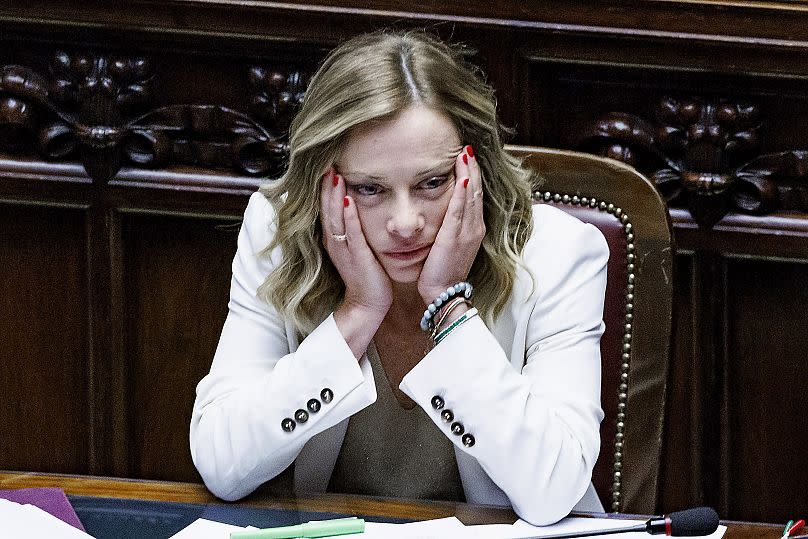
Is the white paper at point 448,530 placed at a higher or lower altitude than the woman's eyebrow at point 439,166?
lower

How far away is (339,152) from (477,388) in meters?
0.36

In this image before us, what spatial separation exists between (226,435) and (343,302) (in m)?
0.24

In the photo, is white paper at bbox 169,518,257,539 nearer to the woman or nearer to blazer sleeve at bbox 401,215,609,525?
the woman

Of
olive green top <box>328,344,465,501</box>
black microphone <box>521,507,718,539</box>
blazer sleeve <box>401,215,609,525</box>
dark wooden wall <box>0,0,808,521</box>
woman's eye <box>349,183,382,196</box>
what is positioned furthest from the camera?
dark wooden wall <box>0,0,808,521</box>

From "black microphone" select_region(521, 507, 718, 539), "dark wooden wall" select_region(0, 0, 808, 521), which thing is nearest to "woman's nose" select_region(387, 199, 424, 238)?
"black microphone" select_region(521, 507, 718, 539)

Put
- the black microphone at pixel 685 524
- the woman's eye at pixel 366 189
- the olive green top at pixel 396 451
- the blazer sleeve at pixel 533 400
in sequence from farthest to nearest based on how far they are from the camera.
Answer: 1. the olive green top at pixel 396 451
2. the woman's eye at pixel 366 189
3. the blazer sleeve at pixel 533 400
4. the black microphone at pixel 685 524

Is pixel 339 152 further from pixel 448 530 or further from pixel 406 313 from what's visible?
pixel 448 530

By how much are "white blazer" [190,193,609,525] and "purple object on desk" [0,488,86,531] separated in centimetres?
18

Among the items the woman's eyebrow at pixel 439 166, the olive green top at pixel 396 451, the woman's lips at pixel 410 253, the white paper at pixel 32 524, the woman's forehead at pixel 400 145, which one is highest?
the woman's forehead at pixel 400 145

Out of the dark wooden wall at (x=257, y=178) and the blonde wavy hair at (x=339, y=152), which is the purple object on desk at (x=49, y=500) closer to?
the blonde wavy hair at (x=339, y=152)

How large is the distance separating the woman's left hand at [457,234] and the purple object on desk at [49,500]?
55 centimetres

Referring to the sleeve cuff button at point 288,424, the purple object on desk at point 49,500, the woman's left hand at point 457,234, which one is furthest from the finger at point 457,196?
the purple object on desk at point 49,500

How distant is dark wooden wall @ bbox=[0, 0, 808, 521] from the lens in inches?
94.2

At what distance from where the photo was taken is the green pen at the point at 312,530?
132 centimetres
